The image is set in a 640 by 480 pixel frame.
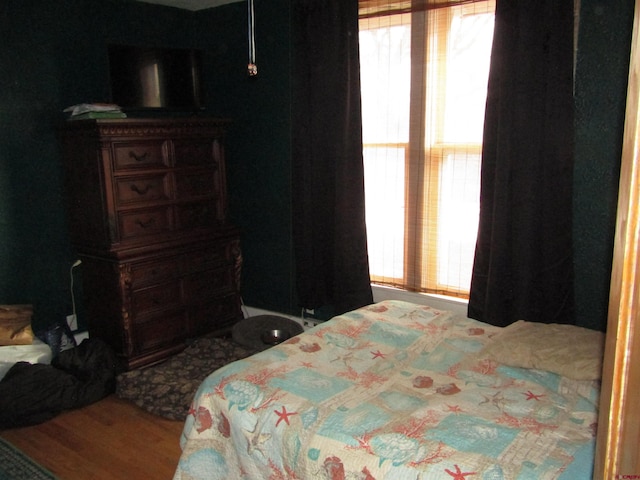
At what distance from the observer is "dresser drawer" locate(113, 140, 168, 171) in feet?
11.1

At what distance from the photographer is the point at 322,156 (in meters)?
3.70

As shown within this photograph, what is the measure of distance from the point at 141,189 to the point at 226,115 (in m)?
1.12

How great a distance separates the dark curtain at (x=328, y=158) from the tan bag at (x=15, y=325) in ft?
5.84

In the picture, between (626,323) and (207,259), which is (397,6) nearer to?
(207,259)

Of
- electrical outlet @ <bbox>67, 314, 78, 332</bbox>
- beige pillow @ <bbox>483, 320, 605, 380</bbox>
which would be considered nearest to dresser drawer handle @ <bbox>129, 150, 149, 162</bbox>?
electrical outlet @ <bbox>67, 314, 78, 332</bbox>

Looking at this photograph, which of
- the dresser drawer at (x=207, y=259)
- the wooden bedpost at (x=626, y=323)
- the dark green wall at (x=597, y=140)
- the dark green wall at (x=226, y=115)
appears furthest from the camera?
the dresser drawer at (x=207, y=259)

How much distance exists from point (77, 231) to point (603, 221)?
3217 millimetres

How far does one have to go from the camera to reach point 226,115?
14.2 feet

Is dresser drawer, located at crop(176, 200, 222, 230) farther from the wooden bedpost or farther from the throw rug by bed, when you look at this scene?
the wooden bedpost

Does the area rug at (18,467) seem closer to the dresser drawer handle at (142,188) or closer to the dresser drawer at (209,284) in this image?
the dresser drawer at (209,284)

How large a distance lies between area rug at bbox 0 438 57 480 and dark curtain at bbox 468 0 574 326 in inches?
95.4

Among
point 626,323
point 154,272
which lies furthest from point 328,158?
point 626,323

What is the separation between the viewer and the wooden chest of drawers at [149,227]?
11.1 ft

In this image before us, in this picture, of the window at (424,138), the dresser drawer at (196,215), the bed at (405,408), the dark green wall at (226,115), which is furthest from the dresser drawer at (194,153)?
the bed at (405,408)
